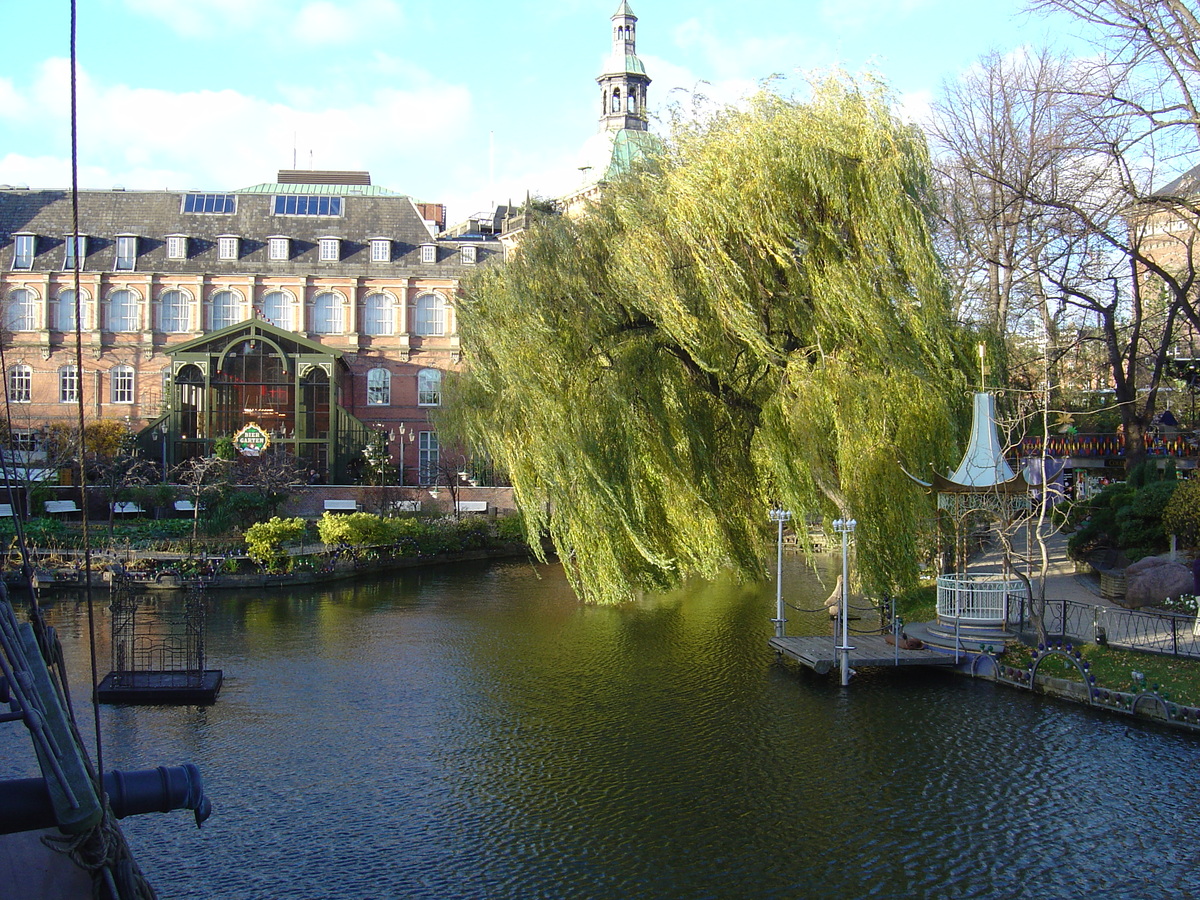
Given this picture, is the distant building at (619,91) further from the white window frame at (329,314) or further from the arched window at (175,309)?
the arched window at (175,309)

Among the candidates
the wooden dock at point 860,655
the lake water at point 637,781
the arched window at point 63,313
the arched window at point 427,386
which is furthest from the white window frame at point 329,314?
the wooden dock at point 860,655

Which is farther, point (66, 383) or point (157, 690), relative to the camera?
point (66, 383)

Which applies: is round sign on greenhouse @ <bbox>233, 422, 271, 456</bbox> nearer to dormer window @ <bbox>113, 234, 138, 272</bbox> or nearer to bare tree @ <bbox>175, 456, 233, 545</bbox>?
bare tree @ <bbox>175, 456, 233, 545</bbox>

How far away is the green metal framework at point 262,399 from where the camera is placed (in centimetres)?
3694

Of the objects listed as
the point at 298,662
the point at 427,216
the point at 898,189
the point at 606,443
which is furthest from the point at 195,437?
the point at 898,189

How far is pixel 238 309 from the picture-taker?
1635 inches

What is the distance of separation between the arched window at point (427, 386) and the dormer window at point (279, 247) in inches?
301

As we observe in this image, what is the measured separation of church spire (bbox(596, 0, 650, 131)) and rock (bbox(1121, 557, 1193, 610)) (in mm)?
34003

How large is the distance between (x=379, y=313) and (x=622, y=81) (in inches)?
628

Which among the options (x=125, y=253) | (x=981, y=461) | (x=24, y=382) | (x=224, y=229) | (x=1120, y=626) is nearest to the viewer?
(x=981, y=461)

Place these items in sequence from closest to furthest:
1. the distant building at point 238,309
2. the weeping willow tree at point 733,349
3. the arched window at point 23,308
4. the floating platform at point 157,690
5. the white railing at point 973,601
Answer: the floating platform at point 157,690, the weeping willow tree at point 733,349, the white railing at point 973,601, the distant building at point 238,309, the arched window at point 23,308

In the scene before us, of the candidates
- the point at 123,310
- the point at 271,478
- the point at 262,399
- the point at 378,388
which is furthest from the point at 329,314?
the point at 271,478

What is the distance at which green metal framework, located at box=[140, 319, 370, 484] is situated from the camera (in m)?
36.9

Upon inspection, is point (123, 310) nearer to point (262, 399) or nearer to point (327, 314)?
point (262, 399)
